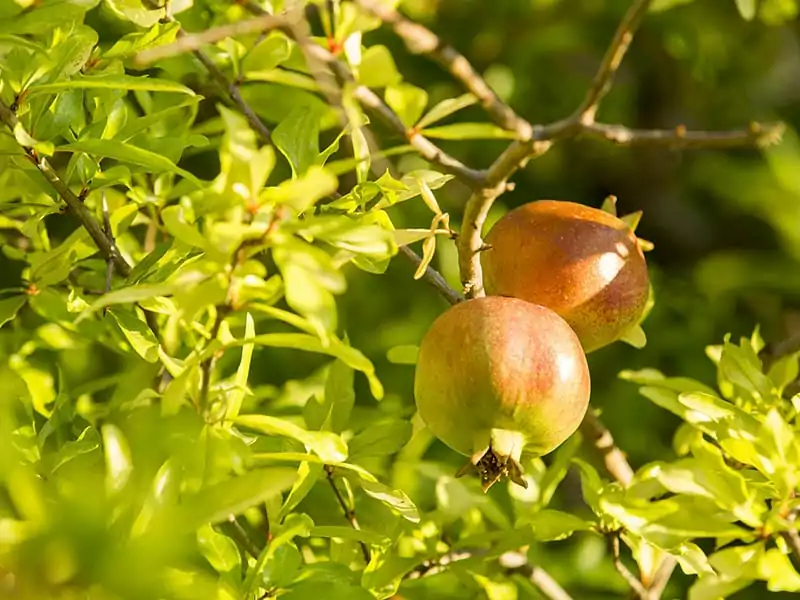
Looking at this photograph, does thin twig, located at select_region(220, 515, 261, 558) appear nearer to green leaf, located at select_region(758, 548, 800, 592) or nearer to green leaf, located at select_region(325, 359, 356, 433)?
green leaf, located at select_region(325, 359, 356, 433)

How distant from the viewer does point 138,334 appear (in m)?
1.03

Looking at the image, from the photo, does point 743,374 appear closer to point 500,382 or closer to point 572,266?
point 572,266

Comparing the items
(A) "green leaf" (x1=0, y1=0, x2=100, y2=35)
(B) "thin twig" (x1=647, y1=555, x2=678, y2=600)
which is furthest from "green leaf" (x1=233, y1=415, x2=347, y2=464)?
(B) "thin twig" (x1=647, y1=555, x2=678, y2=600)

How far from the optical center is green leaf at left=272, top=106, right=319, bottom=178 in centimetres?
106

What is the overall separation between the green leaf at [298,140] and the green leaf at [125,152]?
10 centimetres

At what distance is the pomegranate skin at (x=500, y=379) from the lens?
39.8 inches

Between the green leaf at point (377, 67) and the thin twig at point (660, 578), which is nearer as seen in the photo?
the green leaf at point (377, 67)

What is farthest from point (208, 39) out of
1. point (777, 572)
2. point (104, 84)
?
point (777, 572)

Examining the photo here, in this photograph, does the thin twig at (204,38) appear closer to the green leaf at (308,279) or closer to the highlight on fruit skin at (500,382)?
the green leaf at (308,279)

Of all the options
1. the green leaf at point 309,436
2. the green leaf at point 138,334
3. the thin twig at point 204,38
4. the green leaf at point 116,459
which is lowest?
the green leaf at point 309,436

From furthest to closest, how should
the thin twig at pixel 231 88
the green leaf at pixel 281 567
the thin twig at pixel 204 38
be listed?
the thin twig at pixel 231 88 < the green leaf at pixel 281 567 < the thin twig at pixel 204 38

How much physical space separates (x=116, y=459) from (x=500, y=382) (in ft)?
1.18

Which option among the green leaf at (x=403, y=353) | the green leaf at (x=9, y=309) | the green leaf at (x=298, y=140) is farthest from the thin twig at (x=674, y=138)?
the green leaf at (x=9, y=309)

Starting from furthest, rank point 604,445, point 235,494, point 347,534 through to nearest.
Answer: point 604,445 → point 347,534 → point 235,494
